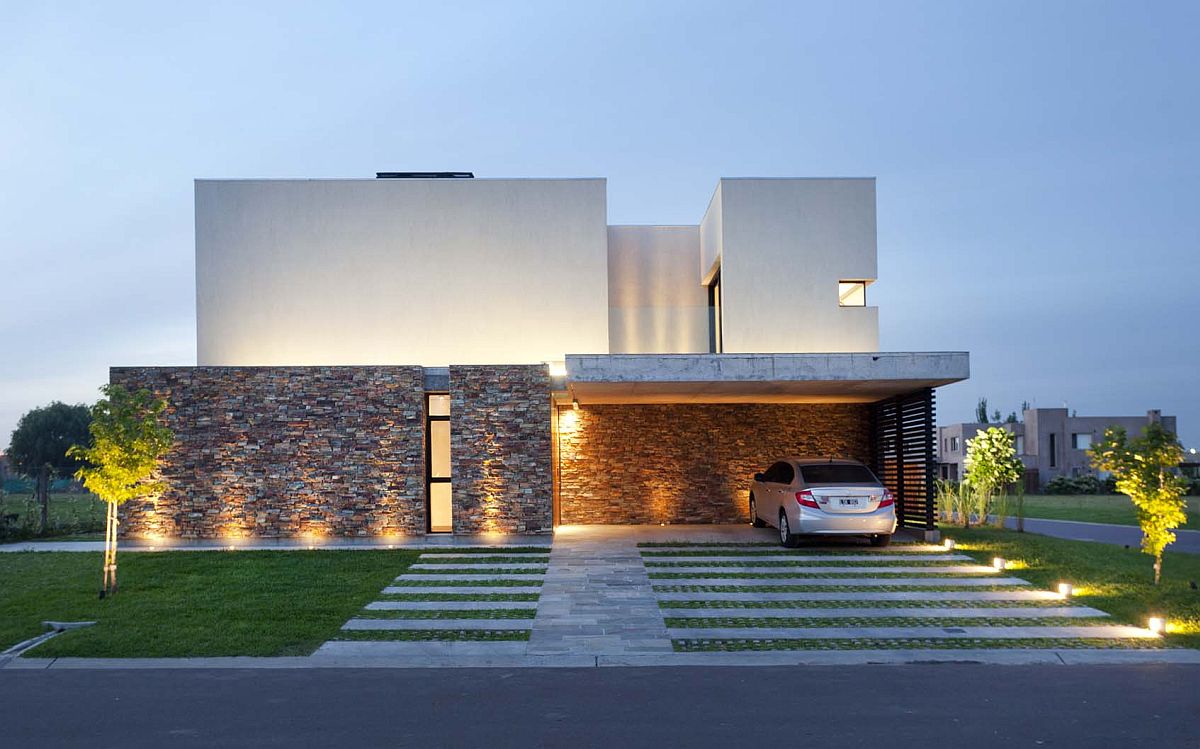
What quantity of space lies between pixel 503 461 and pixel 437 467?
1.47m

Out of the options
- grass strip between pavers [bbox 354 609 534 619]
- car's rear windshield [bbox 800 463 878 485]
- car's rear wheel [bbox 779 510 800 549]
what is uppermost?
car's rear windshield [bbox 800 463 878 485]

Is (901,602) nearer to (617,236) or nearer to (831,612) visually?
(831,612)

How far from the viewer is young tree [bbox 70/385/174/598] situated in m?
11.2

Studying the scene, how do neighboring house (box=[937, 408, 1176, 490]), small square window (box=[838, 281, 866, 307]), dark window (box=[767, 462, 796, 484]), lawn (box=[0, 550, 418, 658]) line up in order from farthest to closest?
neighboring house (box=[937, 408, 1176, 490]), small square window (box=[838, 281, 866, 307]), dark window (box=[767, 462, 796, 484]), lawn (box=[0, 550, 418, 658])

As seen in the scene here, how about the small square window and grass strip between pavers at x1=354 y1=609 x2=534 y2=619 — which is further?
the small square window

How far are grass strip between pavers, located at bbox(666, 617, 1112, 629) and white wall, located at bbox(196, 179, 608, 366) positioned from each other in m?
10.8

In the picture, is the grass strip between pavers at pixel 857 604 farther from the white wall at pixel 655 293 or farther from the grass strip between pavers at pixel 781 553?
the white wall at pixel 655 293

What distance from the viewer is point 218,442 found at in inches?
631

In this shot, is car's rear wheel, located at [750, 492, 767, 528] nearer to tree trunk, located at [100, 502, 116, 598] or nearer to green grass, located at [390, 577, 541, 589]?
green grass, located at [390, 577, 541, 589]

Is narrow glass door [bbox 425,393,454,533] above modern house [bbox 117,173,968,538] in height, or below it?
below

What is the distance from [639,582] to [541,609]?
2.06m

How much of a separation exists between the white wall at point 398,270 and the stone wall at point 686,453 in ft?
7.04

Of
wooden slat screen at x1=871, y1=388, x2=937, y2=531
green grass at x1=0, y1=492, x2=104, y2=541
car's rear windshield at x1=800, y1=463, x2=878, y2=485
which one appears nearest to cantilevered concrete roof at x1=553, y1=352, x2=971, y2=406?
wooden slat screen at x1=871, y1=388, x2=937, y2=531

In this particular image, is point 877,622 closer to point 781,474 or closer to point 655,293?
point 781,474
